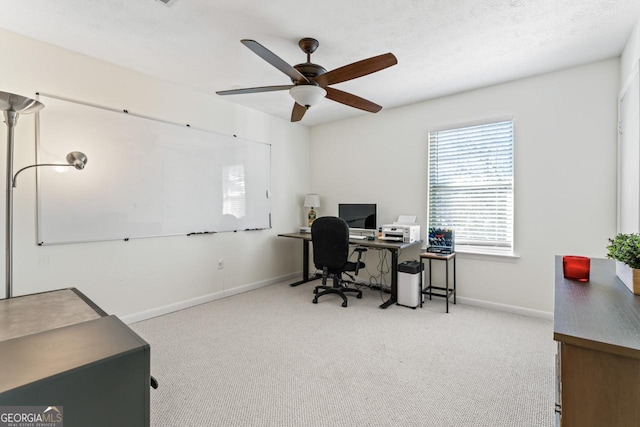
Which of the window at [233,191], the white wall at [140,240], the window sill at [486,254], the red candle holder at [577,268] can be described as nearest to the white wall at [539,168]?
the window sill at [486,254]

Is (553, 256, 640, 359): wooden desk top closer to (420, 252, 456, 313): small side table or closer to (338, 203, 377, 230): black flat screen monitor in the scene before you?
(420, 252, 456, 313): small side table

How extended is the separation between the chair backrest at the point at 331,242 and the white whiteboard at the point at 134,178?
44.8 inches

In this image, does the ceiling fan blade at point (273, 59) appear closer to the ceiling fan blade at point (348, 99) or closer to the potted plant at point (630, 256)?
the ceiling fan blade at point (348, 99)

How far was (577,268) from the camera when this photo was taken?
159 cm

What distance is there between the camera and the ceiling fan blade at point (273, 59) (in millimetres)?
1738

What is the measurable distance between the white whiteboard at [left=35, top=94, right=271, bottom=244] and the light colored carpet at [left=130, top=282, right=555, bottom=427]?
1.08 meters

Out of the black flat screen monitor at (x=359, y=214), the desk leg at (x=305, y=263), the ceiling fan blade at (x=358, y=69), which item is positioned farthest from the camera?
the desk leg at (x=305, y=263)

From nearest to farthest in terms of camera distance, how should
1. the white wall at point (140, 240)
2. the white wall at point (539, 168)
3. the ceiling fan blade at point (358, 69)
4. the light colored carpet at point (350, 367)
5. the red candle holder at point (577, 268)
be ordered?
the red candle holder at point (577, 268) → the light colored carpet at point (350, 367) → the ceiling fan blade at point (358, 69) → the white wall at point (140, 240) → the white wall at point (539, 168)

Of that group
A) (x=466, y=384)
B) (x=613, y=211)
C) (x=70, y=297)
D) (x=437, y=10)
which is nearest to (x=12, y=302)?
(x=70, y=297)

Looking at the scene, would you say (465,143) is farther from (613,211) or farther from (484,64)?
(613,211)

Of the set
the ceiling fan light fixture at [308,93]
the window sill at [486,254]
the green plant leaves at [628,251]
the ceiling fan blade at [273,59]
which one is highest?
the ceiling fan blade at [273,59]

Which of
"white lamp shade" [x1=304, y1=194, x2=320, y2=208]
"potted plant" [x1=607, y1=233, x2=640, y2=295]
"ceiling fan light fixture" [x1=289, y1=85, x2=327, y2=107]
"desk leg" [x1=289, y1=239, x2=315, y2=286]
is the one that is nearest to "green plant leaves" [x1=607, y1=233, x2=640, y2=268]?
"potted plant" [x1=607, y1=233, x2=640, y2=295]

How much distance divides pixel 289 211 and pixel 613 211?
12.6 ft

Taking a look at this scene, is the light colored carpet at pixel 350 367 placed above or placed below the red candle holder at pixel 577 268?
below
